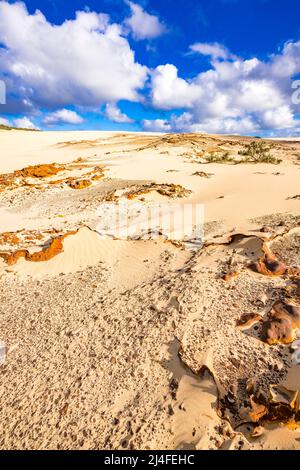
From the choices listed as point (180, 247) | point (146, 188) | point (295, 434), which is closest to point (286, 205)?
point (180, 247)

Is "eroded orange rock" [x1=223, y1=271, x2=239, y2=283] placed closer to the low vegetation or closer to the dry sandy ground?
the dry sandy ground

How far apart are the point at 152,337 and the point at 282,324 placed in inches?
49.5

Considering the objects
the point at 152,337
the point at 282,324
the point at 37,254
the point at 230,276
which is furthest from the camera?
the point at 37,254

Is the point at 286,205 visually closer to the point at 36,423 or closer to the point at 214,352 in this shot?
the point at 214,352

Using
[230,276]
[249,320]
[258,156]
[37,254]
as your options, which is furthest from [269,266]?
[258,156]

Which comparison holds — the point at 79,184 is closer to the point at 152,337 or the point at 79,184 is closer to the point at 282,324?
the point at 152,337

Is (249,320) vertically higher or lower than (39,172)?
lower

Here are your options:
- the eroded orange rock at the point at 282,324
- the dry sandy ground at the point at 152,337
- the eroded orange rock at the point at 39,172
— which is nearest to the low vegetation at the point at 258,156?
the dry sandy ground at the point at 152,337

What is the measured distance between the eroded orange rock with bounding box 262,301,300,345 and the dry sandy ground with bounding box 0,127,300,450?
1 cm

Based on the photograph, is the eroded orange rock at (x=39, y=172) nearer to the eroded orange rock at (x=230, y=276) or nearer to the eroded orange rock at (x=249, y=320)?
the eroded orange rock at (x=230, y=276)

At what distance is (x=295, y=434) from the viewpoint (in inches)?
78.7

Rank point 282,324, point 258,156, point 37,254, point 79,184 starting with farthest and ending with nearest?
1. point 258,156
2. point 79,184
3. point 37,254
4. point 282,324

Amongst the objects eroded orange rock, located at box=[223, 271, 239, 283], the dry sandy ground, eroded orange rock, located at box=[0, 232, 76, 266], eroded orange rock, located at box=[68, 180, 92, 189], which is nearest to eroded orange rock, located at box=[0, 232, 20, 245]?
the dry sandy ground

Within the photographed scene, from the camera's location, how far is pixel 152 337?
116 inches
